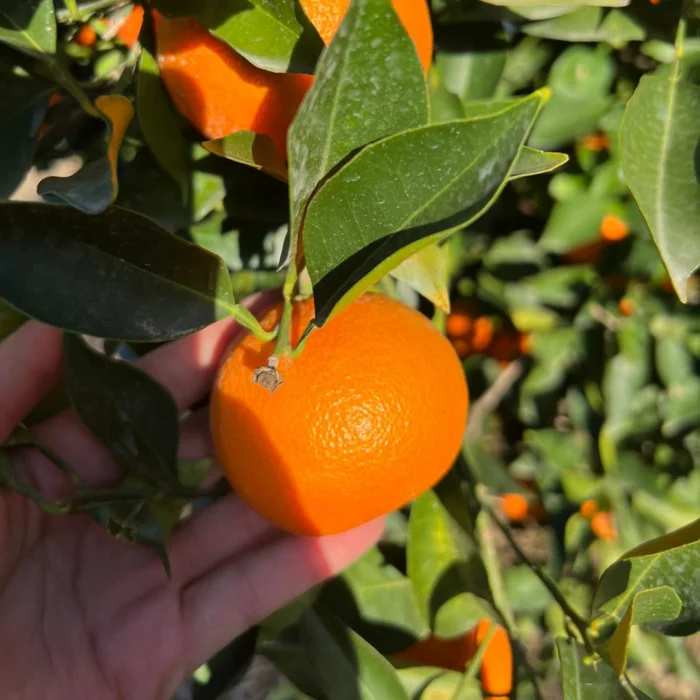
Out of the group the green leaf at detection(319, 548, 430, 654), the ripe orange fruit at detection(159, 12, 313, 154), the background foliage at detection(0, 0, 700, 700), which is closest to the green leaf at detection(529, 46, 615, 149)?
the background foliage at detection(0, 0, 700, 700)

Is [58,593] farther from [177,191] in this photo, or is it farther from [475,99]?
[475,99]

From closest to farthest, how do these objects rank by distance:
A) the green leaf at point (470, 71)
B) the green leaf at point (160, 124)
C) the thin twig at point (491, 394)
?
the green leaf at point (160, 124) < the green leaf at point (470, 71) < the thin twig at point (491, 394)

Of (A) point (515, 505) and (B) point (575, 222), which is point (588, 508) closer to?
(A) point (515, 505)

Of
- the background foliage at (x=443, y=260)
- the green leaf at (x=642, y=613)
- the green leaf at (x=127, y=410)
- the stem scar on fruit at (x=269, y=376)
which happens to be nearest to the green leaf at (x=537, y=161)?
the background foliage at (x=443, y=260)

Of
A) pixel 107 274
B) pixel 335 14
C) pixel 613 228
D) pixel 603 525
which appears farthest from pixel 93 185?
pixel 603 525

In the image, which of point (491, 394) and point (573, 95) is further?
point (491, 394)

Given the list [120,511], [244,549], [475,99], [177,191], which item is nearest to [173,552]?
[244,549]

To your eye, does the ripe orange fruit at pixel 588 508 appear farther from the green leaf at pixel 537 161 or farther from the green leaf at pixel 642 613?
the green leaf at pixel 537 161
